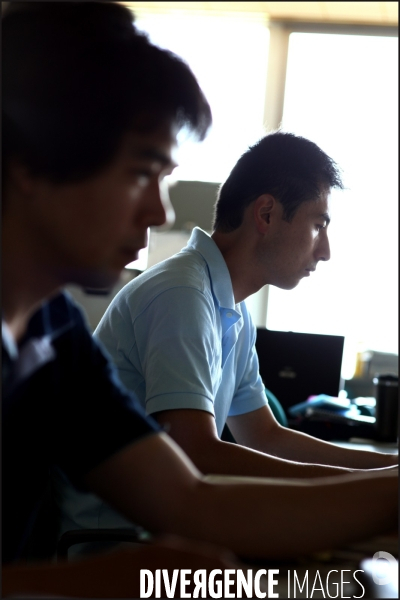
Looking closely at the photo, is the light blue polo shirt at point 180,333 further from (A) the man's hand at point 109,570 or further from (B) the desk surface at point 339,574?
(A) the man's hand at point 109,570

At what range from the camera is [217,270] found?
130cm

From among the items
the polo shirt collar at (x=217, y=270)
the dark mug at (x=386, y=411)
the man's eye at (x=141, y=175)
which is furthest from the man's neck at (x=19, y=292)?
the dark mug at (x=386, y=411)

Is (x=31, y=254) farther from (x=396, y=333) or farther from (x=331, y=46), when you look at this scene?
(x=331, y=46)

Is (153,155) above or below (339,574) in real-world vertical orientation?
above

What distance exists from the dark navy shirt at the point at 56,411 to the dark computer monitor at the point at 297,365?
1.60 meters

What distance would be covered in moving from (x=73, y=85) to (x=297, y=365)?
186 centimetres

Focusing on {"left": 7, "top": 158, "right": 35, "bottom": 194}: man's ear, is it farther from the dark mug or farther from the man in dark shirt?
the dark mug

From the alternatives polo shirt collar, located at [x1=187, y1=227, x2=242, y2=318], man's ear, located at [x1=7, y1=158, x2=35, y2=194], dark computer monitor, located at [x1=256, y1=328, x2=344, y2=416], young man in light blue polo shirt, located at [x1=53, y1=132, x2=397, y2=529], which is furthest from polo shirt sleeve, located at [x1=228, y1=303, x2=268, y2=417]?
man's ear, located at [x1=7, y1=158, x2=35, y2=194]

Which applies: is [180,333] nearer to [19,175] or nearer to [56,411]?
[56,411]

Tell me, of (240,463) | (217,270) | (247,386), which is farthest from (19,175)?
(247,386)

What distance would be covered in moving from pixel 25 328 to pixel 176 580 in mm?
271

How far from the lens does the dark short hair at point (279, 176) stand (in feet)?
4.63

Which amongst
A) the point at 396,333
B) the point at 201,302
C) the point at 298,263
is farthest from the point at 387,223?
the point at 201,302

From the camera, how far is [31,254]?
2.03 feet
